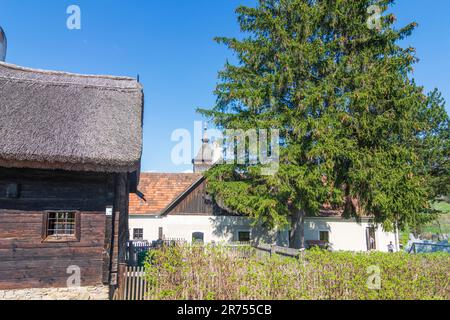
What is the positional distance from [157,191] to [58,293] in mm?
15751

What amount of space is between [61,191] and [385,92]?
1256 cm

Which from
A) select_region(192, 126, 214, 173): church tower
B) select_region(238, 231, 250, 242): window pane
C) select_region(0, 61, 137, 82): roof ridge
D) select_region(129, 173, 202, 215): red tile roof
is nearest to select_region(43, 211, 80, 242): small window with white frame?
select_region(0, 61, 137, 82): roof ridge

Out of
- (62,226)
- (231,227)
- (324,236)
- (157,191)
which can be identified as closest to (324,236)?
(324,236)

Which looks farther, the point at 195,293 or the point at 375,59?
the point at 375,59

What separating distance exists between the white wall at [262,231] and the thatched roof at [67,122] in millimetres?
10185

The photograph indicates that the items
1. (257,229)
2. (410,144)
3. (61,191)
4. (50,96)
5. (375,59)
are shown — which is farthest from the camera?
(410,144)

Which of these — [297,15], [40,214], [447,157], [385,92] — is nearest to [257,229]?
[385,92]

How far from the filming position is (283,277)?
5414 millimetres

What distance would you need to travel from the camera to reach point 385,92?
12.9m

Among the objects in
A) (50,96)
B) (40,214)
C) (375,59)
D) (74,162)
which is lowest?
(40,214)

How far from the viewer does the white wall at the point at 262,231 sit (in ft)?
59.7

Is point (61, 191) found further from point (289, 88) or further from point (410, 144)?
point (410, 144)

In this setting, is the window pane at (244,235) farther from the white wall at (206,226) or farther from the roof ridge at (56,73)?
the roof ridge at (56,73)

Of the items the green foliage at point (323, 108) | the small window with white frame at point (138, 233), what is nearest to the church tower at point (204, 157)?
the small window with white frame at point (138, 233)
